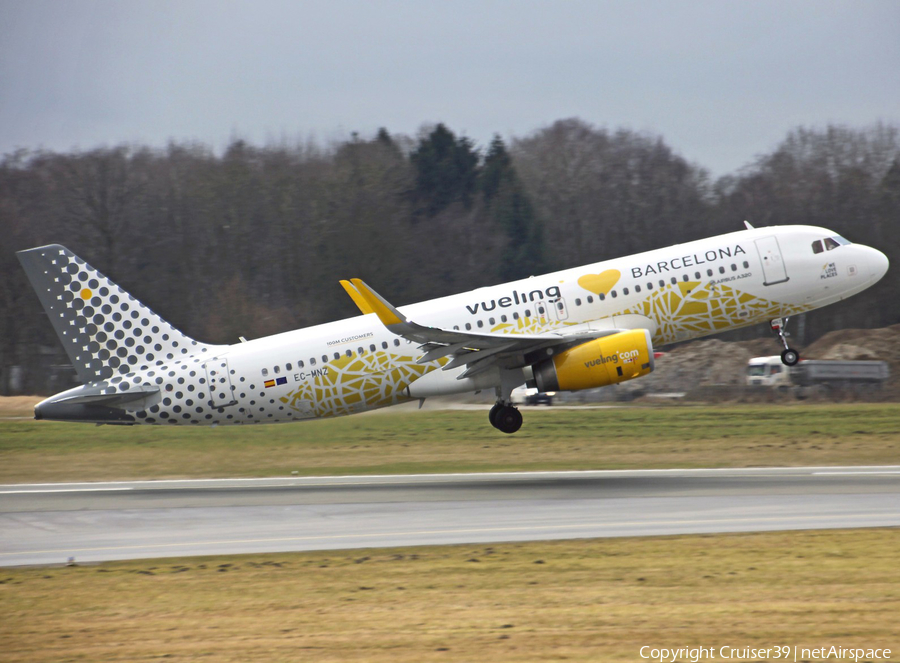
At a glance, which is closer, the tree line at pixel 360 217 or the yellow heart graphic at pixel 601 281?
the yellow heart graphic at pixel 601 281

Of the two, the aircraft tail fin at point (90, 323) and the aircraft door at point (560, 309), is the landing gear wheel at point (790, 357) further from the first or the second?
the aircraft tail fin at point (90, 323)

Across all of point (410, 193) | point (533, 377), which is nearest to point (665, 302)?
point (533, 377)

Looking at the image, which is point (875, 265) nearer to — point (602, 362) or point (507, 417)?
Result: point (602, 362)

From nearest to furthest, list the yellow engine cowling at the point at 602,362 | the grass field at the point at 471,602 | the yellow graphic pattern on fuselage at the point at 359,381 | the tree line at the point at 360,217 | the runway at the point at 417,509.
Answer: the grass field at the point at 471,602
the runway at the point at 417,509
the yellow engine cowling at the point at 602,362
the yellow graphic pattern on fuselage at the point at 359,381
the tree line at the point at 360,217

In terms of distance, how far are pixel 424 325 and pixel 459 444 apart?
10.3 metres

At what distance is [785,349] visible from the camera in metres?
27.5

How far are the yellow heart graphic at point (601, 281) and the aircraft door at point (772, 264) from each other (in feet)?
13.3

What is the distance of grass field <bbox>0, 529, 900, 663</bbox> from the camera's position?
12.7m

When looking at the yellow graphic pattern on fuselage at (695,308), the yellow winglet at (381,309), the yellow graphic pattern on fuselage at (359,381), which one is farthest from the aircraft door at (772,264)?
the yellow winglet at (381,309)

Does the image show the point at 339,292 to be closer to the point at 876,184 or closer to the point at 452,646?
the point at 876,184

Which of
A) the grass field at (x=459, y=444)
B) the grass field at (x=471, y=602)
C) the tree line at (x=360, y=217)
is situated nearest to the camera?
the grass field at (x=471, y=602)

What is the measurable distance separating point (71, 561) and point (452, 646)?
8781 mm

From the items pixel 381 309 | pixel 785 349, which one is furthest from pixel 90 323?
pixel 785 349

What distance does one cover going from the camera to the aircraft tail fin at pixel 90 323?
27.7 m
